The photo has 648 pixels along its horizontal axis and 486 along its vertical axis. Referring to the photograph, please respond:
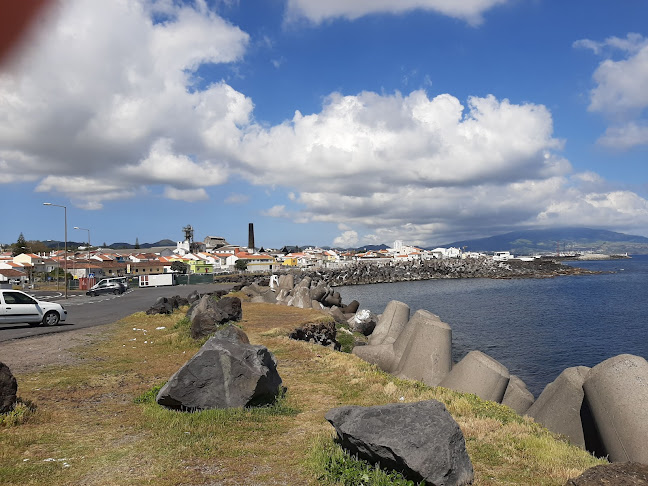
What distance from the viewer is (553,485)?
5887 millimetres

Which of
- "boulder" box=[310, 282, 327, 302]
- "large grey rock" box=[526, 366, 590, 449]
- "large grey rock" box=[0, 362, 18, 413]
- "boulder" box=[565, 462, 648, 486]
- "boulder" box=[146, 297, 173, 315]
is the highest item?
"large grey rock" box=[0, 362, 18, 413]

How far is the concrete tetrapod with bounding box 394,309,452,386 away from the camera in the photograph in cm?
1341

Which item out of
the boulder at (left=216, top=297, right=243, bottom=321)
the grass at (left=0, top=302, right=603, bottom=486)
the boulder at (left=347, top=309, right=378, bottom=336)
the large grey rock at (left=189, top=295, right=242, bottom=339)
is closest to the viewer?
the grass at (left=0, top=302, right=603, bottom=486)

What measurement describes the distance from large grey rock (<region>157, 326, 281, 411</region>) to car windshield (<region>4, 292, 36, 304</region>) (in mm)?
16899

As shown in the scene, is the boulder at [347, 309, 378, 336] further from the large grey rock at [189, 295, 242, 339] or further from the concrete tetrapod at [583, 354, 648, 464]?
the concrete tetrapod at [583, 354, 648, 464]

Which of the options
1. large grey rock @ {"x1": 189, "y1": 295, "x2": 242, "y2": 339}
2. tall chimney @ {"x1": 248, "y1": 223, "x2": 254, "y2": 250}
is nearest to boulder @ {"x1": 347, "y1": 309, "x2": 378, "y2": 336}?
large grey rock @ {"x1": 189, "y1": 295, "x2": 242, "y2": 339}

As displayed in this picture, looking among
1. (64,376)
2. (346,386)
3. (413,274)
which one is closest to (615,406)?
(346,386)

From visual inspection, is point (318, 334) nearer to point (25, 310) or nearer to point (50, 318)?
point (50, 318)

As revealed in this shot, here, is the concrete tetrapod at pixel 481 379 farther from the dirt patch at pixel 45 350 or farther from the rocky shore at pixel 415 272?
the rocky shore at pixel 415 272

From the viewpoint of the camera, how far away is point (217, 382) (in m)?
8.62

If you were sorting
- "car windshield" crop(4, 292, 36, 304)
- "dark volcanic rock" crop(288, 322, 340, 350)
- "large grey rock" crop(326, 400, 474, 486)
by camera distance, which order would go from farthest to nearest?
1. "car windshield" crop(4, 292, 36, 304)
2. "dark volcanic rock" crop(288, 322, 340, 350)
3. "large grey rock" crop(326, 400, 474, 486)

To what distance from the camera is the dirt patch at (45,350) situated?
1315 centimetres

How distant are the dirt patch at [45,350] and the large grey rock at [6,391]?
4487mm

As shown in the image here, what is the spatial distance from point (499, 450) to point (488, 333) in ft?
89.0
